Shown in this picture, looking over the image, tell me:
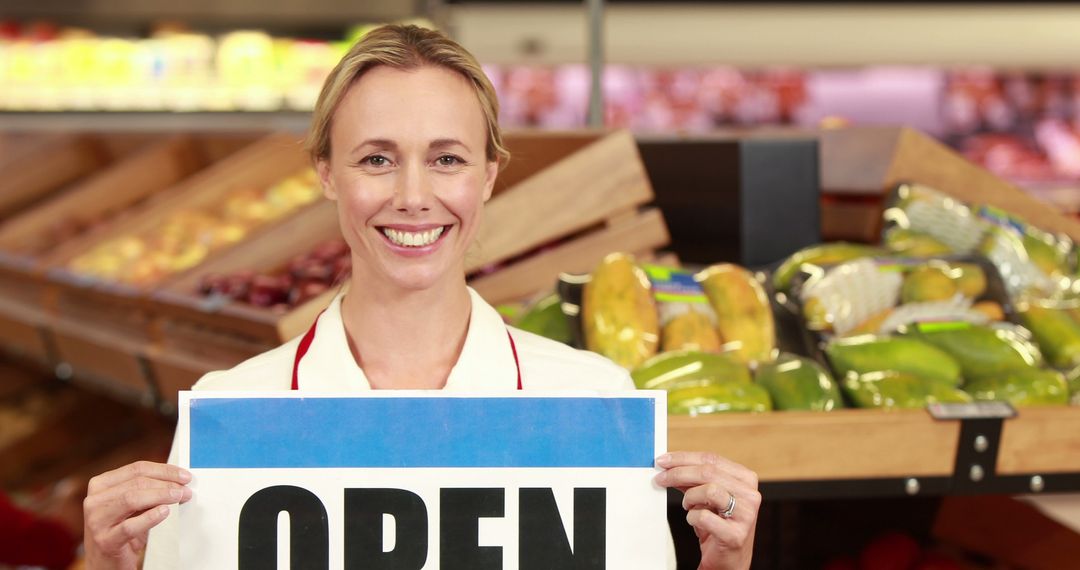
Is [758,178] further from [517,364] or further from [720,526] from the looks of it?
[720,526]

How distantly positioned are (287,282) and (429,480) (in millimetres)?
1705

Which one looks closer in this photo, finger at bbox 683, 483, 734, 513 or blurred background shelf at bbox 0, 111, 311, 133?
finger at bbox 683, 483, 734, 513

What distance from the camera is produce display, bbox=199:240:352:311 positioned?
9.37ft

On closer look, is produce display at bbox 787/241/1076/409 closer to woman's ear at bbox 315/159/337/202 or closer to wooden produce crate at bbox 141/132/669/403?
wooden produce crate at bbox 141/132/669/403

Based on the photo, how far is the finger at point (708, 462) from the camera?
4.25 feet

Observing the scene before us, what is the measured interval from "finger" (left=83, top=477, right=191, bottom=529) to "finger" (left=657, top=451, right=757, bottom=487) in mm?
535

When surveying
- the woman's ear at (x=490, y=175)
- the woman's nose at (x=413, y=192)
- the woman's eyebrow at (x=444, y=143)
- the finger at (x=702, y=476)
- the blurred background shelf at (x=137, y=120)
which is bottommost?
the finger at (x=702, y=476)

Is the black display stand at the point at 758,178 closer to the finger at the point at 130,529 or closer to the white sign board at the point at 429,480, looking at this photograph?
the white sign board at the point at 429,480

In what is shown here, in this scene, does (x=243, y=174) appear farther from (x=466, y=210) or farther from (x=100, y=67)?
(x=466, y=210)

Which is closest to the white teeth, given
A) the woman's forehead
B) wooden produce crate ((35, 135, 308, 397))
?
the woman's forehead

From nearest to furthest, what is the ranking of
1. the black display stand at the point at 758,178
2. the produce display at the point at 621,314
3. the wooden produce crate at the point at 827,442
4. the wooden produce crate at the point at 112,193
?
the wooden produce crate at the point at 827,442, the produce display at the point at 621,314, the black display stand at the point at 758,178, the wooden produce crate at the point at 112,193

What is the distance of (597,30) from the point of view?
302 centimetres

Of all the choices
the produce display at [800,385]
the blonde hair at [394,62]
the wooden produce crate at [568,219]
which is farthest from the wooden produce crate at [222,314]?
the blonde hair at [394,62]

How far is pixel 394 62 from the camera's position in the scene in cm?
134
